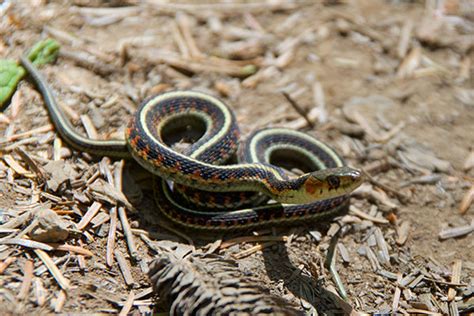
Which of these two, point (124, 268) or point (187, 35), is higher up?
point (187, 35)

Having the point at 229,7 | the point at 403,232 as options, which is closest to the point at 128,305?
the point at 403,232

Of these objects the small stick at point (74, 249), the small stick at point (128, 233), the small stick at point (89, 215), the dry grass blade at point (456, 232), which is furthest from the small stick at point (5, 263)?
the dry grass blade at point (456, 232)

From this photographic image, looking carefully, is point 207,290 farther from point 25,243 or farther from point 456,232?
point 456,232

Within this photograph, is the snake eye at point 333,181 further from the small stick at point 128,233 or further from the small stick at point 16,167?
the small stick at point 16,167

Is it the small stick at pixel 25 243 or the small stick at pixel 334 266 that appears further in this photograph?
the small stick at pixel 334 266

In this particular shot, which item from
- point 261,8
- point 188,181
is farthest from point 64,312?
point 261,8
